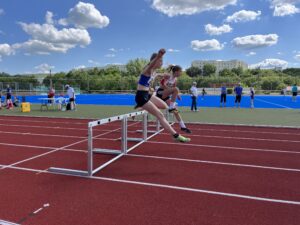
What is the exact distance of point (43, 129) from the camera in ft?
33.7

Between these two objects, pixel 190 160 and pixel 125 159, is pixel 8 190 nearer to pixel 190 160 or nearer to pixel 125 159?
pixel 125 159

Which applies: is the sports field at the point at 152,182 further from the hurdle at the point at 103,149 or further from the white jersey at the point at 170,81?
the white jersey at the point at 170,81

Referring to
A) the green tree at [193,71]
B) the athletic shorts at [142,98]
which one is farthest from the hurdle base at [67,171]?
the green tree at [193,71]

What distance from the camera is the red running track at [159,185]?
134 inches

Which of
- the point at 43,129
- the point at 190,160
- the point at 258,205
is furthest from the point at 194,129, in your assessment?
the point at 258,205

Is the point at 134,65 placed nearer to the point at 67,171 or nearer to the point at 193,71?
the point at 193,71

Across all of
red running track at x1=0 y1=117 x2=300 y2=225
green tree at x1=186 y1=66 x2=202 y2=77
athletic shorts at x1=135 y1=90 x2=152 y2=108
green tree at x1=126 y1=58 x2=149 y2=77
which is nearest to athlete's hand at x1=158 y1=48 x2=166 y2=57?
athletic shorts at x1=135 y1=90 x2=152 y2=108

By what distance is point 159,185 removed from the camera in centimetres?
444

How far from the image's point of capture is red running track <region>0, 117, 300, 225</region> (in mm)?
3402

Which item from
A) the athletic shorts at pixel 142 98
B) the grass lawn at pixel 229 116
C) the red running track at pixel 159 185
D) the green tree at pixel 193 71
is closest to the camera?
the red running track at pixel 159 185

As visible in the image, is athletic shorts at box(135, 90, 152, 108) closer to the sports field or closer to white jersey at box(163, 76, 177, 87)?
the sports field

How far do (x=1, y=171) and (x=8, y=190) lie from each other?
1134 millimetres

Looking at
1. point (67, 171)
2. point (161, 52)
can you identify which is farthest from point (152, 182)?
point (161, 52)

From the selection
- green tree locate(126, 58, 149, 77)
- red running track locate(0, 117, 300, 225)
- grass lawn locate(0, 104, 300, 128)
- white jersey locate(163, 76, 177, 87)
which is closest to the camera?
red running track locate(0, 117, 300, 225)
